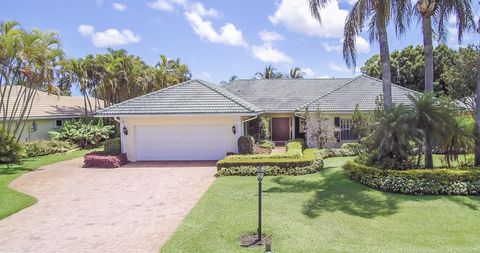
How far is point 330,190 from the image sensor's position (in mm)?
13109

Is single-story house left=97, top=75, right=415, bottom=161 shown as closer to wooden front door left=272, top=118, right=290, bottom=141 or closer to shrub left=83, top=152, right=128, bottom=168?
shrub left=83, top=152, right=128, bottom=168

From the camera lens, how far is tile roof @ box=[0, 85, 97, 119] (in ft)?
92.2

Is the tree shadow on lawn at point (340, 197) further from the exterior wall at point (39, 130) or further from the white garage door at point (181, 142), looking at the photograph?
the exterior wall at point (39, 130)

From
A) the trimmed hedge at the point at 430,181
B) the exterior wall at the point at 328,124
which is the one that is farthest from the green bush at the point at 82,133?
the trimmed hedge at the point at 430,181

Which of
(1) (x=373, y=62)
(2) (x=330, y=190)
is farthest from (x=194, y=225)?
(1) (x=373, y=62)

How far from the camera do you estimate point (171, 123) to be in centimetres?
2072

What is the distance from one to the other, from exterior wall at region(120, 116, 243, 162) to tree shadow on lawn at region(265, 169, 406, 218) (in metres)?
5.77

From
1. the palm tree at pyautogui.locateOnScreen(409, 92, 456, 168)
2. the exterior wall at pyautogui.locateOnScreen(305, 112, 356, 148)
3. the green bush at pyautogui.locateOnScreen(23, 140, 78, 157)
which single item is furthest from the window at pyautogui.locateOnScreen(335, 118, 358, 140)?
the green bush at pyautogui.locateOnScreen(23, 140, 78, 157)

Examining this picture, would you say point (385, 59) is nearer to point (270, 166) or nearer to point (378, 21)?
point (378, 21)

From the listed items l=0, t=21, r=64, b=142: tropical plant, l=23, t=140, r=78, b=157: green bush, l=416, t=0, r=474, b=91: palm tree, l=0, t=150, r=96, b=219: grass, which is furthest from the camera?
l=23, t=140, r=78, b=157: green bush

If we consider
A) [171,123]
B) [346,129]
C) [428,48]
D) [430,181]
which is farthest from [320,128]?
[430,181]

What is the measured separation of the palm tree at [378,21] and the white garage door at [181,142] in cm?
815

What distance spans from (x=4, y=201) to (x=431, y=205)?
13.8 meters

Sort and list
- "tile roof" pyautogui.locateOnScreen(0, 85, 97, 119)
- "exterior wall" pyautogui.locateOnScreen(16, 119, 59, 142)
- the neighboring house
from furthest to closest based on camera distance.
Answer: "tile roof" pyautogui.locateOnScreen(0, 85, 97, 119), the neighboring house, "exterior wall" pyautogui.locateOnScreen(16, 119, 59, 142)
